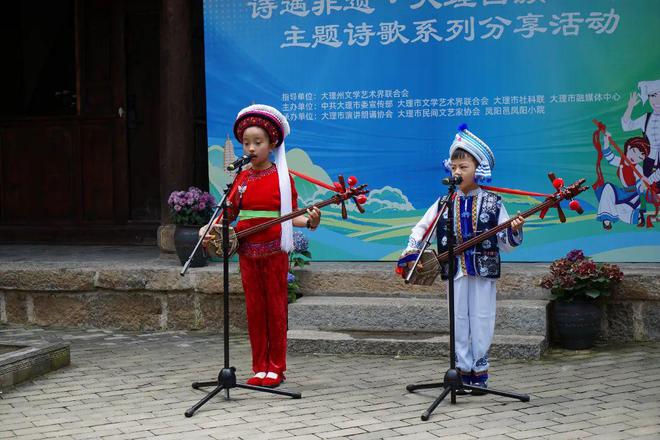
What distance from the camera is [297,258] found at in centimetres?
900

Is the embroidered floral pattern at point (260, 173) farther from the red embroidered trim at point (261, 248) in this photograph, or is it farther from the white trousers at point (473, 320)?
the white trousers at point (473, 320)

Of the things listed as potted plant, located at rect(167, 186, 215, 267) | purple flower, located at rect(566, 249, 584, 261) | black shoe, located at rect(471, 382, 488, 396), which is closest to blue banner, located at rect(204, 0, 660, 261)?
potted plant, located at rect(167, 186, 215, 267)

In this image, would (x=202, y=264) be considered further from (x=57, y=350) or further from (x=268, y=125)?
(x=268, y=125)

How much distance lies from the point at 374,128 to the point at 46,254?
3618 millimetres

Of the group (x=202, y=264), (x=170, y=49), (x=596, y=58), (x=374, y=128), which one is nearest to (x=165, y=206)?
(x=202, y=264)

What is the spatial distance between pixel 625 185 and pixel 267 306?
357 cm

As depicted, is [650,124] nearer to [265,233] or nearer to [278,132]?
[278,132]

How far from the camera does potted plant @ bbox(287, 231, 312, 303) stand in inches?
344

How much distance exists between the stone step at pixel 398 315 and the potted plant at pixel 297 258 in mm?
157

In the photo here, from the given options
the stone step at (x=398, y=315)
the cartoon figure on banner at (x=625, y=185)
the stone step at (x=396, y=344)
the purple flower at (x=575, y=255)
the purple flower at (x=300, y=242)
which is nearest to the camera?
the stone step at (x=396, y=344)

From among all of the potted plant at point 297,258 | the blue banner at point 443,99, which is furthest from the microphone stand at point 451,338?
the blue banner at point 443,99

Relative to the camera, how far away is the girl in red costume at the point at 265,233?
22.4 feet

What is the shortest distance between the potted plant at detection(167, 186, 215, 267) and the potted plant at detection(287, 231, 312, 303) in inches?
32.7

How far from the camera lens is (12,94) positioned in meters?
11.7
